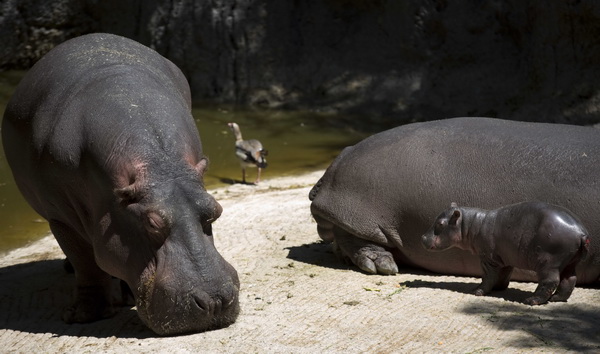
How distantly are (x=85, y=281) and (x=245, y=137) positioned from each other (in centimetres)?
713

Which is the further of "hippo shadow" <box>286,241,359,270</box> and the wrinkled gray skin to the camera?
"hippo shadow" <box>286,241,359,270</box>

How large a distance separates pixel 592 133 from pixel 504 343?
2.08m

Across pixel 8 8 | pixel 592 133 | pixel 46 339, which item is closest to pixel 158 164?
pixel 46 339

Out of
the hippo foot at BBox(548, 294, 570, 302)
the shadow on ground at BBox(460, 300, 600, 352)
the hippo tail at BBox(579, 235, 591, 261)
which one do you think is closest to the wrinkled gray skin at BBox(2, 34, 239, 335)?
the shadow on ground at BBox(460, 300, 600, 352)

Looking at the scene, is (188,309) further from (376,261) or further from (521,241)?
(521,241)

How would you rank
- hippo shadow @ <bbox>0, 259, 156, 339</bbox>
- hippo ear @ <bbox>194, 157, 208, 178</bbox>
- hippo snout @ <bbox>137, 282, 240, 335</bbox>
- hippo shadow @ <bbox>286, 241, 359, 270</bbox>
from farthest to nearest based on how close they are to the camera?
1. hippo shadow @ <bbox>286, 241, 359, 270</bbox>
2. hippo shadow @ <bbox>0, 259, 156, 339</bbox>
3. hippo ear @ <bbox>194, 157, 208, 178</bbox>
4. hippo snout @ <bbox>137, 282, 240, 335</bbox>

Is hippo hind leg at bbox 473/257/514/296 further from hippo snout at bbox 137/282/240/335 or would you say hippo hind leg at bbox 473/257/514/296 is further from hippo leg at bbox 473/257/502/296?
hippo snout at bbox 137/282/240/335

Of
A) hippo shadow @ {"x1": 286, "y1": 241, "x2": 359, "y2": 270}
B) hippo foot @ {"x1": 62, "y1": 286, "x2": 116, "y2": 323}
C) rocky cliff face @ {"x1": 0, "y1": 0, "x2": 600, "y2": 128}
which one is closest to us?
hippo foot @ {"x1": 62, "y1": 286, "x2": 116, "y2": 323}

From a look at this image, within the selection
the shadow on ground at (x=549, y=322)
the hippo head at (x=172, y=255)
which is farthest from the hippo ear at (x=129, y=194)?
the shadow on ground at (x=549, y=322)

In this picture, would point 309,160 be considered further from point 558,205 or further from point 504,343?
point 504,343

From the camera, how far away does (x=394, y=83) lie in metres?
14.1

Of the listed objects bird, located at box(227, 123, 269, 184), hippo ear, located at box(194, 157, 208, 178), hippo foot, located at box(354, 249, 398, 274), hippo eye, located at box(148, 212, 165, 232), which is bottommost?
bird, located at box(227, 123, 269, 184)

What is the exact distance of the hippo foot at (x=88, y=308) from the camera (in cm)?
577

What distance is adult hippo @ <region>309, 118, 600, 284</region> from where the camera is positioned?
5.84 meters
